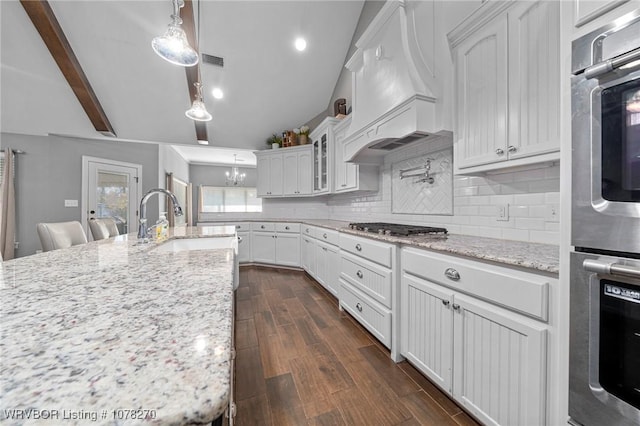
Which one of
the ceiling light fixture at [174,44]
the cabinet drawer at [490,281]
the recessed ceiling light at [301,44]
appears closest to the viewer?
the cabinet drawer at [490,281]

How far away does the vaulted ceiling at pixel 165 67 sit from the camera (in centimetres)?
327

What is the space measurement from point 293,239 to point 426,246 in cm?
290

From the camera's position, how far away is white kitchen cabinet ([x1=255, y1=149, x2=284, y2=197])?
4.66m

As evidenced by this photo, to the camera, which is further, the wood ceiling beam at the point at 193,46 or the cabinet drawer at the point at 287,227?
the cabinet drawer at the point at 287,227

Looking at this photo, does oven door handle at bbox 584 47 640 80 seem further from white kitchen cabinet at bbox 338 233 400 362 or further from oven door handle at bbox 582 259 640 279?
white kitchen cabinet at bbox 338 233 400 362

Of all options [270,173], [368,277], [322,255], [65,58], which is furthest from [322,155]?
[65,58]

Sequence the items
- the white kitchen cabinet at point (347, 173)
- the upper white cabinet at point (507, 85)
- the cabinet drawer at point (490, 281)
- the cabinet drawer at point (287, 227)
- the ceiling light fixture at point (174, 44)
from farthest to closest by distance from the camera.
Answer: the cabinet drawer at point (287, 227) → the white kitchen cabinet at point (347, 173) → the ceiling light fixture at point (174, 44) → the upper white cabinet at point (507, 85) → the cabinet drawer at point (490, 281)

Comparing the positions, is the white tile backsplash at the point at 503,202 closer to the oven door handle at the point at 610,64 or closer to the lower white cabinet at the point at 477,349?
the lower white cabinet at the point at 477,349

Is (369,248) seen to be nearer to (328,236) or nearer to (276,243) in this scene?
(328,236)

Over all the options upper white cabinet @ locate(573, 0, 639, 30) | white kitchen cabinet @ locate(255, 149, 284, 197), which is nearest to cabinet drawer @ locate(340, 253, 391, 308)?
upper white cabinet @ locate(573, 0, 639, 30)

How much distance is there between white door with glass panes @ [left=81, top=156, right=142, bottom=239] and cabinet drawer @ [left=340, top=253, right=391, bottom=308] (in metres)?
4.63

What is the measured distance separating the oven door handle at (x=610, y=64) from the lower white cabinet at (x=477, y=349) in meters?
0.70

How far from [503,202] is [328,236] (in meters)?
1.76

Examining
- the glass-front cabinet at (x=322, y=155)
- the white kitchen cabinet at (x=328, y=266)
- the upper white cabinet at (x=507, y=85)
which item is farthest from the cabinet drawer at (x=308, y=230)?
the upper white cabinet at (x=507, y=85)
